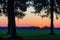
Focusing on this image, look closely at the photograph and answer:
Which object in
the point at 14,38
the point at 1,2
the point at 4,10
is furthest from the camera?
the point at 4,10

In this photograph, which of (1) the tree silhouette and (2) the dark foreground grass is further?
(1) the tree silhouette

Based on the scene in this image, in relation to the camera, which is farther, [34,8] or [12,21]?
[34,8]

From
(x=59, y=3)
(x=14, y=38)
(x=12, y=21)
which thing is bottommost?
(x=14, y=38)

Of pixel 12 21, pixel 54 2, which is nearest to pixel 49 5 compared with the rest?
pixel 54 2

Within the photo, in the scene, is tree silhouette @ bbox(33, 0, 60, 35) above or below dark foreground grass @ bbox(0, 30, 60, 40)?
above

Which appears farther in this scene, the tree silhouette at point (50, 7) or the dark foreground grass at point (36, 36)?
the tree silhouette at point (50, 7)

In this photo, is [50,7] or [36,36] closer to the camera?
[36,36]

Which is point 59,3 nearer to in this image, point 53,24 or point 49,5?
point 49,5

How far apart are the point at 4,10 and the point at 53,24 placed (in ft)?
25.3

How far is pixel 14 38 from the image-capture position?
2192 cm

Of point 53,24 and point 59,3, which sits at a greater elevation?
point 59,3

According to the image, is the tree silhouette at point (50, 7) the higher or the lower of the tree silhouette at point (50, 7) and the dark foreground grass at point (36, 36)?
the higher

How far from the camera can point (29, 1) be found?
3400cm

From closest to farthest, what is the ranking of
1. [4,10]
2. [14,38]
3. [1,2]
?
[14,38] → [1,2] → [4,10]
